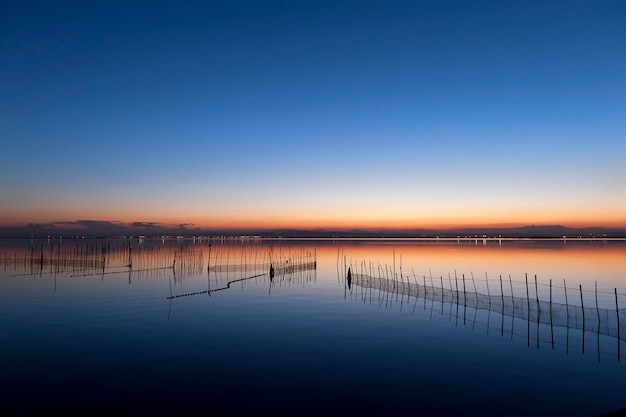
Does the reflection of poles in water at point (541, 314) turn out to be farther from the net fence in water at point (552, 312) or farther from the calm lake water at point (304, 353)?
the calm lake water at point (304, 353)

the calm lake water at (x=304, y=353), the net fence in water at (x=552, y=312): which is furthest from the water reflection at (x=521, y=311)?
the calm lake water at (x=304, y=353)

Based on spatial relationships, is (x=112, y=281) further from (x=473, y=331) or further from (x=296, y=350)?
(x=473, y=331)

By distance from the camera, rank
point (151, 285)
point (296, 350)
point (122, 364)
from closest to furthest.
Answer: point (122, 364) → point (296, 350) → point (151, 285)

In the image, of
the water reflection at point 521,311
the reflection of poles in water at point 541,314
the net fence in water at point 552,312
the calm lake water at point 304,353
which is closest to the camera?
the calm lake water at point 304,353

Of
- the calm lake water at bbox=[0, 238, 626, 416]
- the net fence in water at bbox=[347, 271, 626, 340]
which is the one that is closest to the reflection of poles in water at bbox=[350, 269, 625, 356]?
the net fence in water at bbox=[347, 271, 626, 340]

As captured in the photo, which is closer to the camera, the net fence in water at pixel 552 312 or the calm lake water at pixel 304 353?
the calm lake water at pixel 304 353

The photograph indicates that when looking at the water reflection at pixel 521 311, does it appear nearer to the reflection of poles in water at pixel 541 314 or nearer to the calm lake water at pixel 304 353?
the reflection of poles in water at pixel 541 314

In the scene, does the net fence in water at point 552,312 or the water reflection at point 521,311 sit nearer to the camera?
the water reflection at point 521,311

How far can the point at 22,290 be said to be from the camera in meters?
31.1

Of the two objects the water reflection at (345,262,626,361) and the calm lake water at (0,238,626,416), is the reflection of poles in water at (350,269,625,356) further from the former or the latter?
the calm lake water at (0,238,626,416)

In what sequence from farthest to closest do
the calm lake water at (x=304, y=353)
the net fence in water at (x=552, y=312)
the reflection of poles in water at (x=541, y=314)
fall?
the net fence in water at (x=552, y=312) → the reflection of poles in water at (x=541, y=314) → the calm lake water at (x=304, y=353)

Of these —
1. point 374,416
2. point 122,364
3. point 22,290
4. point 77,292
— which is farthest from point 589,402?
point 22,290

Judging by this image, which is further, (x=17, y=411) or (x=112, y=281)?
(x=112, y=281)

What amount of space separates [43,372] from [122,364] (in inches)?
90.0
